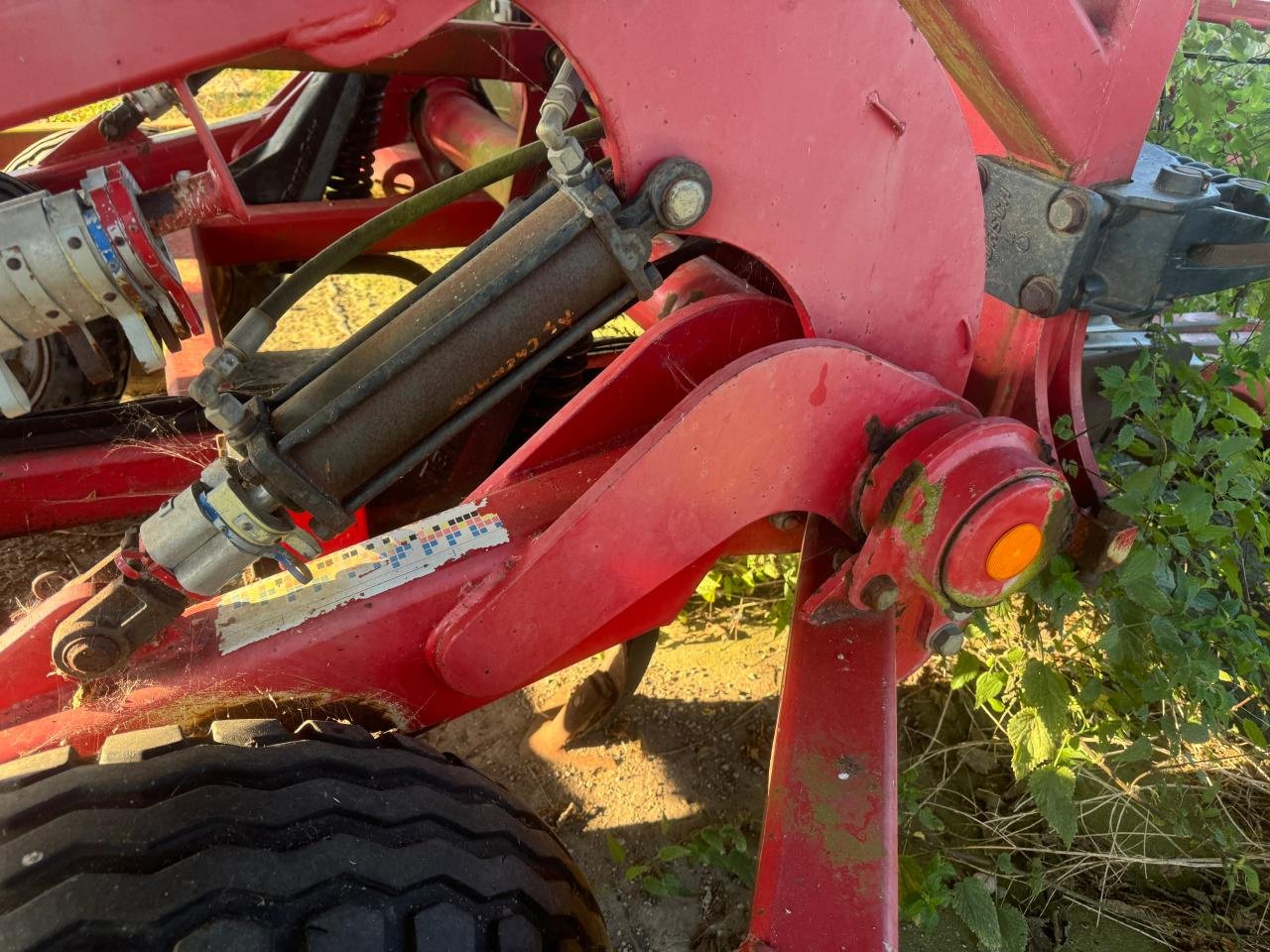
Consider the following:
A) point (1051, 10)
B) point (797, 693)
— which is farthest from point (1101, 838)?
point (1051, 10)

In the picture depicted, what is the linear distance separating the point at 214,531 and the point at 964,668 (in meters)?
1.57

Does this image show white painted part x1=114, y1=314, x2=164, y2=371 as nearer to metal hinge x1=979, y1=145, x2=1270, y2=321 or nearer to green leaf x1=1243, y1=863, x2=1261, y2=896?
metal hinge x1=979, y1=145, x2=1270, y2=321

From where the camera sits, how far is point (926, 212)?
4.63 feet

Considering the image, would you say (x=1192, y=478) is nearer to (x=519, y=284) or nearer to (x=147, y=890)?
(x=519, y=284)

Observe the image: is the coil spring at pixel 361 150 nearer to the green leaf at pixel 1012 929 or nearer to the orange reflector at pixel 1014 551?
the orange reflector at pixel 1014 551

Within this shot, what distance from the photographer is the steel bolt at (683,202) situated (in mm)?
1199

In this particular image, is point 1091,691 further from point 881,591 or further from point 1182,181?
point 1182,181

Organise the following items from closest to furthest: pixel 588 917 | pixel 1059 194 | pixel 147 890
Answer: pixel 147 890 < pixel 588 917 < pixel 1059 194

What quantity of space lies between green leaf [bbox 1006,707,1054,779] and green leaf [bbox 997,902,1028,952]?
315mm

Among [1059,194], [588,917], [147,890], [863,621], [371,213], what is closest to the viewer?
[147,890]

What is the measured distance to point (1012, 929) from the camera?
6.54ft

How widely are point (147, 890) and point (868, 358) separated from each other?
112cm

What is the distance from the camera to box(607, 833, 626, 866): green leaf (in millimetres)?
2154

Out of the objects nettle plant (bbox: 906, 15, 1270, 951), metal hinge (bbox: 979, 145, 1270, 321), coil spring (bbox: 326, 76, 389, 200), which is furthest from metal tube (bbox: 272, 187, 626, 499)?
coil spring (bbox: 326, 76, 389, 200)
